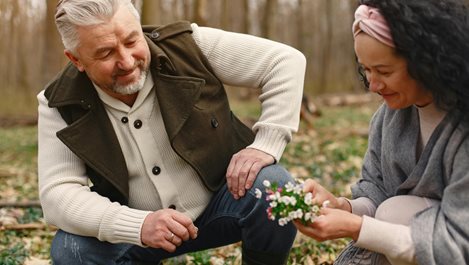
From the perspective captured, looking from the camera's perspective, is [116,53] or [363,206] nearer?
[363,206]

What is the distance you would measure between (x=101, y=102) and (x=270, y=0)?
1585cm

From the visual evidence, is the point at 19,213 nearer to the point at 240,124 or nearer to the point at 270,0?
the point at 240,124

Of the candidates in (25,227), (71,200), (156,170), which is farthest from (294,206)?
(25,227)

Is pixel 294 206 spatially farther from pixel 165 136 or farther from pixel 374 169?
pixel 165 136

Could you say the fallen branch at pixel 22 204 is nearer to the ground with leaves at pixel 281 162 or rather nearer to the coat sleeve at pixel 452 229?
the ground with leaves at pixel 281 162

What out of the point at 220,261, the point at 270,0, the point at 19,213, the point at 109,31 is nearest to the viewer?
the point at 109,31

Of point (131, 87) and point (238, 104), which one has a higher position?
point (131, 87)

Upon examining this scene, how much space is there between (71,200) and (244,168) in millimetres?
764

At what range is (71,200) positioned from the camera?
2.89 meters

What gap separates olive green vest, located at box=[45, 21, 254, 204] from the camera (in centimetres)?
296

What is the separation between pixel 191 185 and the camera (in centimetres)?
311

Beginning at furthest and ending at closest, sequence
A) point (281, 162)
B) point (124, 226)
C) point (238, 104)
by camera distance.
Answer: point (238, 104) < point (281, 162) < point (124, 226)

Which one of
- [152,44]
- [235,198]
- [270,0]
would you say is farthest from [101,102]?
[270,0]

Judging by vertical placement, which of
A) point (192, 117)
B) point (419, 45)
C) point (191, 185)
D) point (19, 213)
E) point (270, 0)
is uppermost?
point (419, 45)
